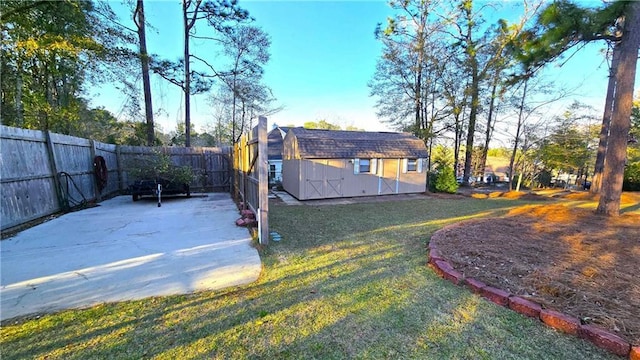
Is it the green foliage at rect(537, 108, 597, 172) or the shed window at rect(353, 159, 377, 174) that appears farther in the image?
the green foliage at rect(537, 108, 597, 172)

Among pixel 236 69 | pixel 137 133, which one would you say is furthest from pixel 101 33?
pixel 236 69

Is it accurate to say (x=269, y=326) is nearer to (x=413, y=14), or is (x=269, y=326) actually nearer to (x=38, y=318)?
(x=38, y=318)

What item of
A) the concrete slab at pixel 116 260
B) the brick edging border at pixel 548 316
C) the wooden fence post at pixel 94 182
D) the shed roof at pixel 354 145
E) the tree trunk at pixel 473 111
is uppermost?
the tree trunk at pixel 473 111

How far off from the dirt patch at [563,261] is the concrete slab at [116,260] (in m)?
2.85

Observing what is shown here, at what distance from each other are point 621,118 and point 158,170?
12.4m

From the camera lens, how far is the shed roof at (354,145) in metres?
9.77

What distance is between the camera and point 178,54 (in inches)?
455

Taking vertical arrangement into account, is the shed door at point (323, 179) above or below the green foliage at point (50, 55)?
below

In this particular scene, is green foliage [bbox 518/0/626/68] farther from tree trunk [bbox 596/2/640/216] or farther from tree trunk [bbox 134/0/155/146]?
tree trunk [bbox 134/0/155/146]

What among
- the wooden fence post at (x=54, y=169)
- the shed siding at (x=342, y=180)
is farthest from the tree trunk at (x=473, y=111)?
the wooden fence post at (x=54, y=169)

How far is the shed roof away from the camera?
977 centimetres

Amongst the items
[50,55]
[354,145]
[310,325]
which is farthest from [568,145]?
[50,55]

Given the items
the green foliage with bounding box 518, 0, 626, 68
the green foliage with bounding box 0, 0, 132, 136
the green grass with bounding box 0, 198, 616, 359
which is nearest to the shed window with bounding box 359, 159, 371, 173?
the green foliage with bounding box 518, 0, 626, 68

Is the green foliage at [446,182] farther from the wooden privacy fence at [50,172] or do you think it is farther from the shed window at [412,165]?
the wooden privacy fence at [50,172]
